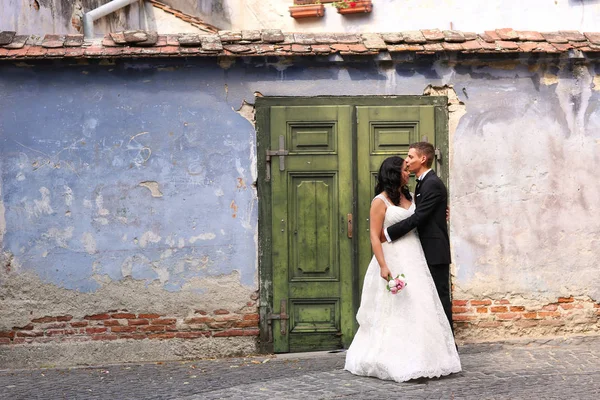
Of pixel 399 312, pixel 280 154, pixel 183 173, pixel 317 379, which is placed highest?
pixel 280 154

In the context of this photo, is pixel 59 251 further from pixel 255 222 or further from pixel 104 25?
pixel 104 25

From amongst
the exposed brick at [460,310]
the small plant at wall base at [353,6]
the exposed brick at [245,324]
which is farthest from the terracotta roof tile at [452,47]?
the small plant at wall base at [353,6]

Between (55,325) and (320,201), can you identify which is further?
(320,201)

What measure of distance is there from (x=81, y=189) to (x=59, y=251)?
1.99ft

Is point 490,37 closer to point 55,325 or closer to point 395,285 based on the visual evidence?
point 395,285

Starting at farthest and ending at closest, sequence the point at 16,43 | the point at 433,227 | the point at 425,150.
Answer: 1. the point at 16,43
2. the point at 425,150
3. the point at 433,227

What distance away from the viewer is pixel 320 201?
8.28 m

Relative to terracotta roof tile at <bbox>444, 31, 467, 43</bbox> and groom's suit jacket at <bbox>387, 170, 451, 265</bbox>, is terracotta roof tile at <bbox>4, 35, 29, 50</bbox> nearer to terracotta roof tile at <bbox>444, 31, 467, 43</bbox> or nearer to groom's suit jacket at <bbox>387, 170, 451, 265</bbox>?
groom's suit jacket at <bbox>387, 170, 451, 265</bbox>

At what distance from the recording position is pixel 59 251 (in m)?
8.18

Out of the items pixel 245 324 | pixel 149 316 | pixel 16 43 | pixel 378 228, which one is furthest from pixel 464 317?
pixel 16 43

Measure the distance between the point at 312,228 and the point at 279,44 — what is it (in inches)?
67.9

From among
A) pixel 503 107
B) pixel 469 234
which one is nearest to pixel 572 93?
pixel 503 107

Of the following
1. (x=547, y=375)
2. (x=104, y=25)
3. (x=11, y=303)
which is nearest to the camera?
(x=547, y=375)

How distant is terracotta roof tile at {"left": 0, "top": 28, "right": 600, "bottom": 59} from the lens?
7.96 m
